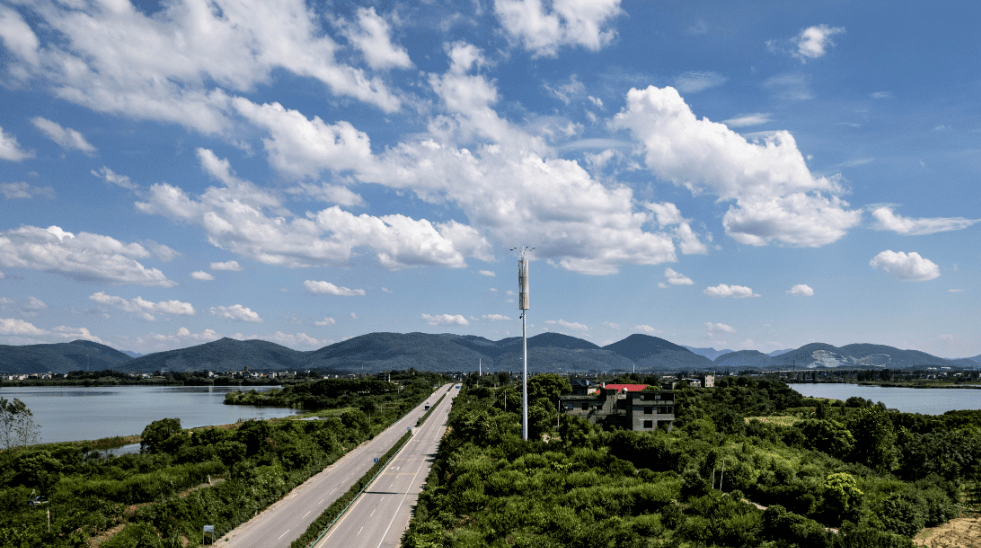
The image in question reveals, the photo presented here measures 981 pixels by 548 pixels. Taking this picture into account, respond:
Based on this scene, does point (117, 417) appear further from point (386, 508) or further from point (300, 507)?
point (386, 508)

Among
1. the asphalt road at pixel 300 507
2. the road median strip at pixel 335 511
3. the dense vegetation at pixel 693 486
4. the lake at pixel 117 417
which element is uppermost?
the dense vegetation at pixel 693 486

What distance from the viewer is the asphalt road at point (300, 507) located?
133 feet

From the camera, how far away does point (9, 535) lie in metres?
36.7

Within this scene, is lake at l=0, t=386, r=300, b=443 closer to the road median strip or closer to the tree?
the tree

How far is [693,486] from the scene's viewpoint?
4756 centimetres

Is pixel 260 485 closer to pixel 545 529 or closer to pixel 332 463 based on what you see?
pixel 332 463

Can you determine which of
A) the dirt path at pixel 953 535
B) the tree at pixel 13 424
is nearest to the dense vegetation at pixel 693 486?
the dirt path at pixel 953 535

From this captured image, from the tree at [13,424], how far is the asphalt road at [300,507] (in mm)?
50134

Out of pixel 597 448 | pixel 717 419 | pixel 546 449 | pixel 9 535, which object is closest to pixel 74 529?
pixel 9 535

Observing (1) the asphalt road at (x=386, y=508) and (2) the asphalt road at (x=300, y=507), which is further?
(2) the asphalt road at (x=300, y=507)

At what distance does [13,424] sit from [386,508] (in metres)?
74.2

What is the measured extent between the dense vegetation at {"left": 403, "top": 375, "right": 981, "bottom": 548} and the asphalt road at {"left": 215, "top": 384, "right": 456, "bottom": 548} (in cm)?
927

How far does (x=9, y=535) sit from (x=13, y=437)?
63440 millimetres

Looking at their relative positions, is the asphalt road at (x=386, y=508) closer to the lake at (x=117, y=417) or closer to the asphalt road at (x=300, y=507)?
the asphalt road at (x=300, y=507)
